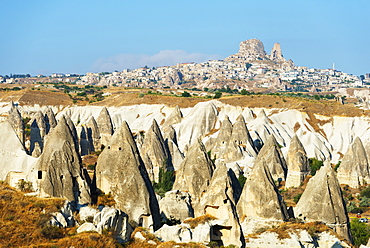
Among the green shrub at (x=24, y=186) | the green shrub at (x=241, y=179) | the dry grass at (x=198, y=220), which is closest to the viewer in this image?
the dry grass at (x=198, y=220)

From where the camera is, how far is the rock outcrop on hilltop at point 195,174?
25.7 metres

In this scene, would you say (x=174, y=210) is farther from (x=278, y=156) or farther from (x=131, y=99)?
(x=131, y=99)

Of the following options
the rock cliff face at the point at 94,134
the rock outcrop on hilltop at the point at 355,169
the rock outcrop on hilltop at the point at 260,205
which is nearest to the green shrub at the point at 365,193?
the rock outcrop on hilltop at the point at 355,169

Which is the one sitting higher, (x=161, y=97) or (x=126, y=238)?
(x=161, y=97)

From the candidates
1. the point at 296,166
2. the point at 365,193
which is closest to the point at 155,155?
the point at 296,166

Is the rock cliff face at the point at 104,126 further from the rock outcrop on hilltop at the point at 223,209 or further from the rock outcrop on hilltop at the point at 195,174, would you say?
the rock outcrop on hilltop at the point at 223,209

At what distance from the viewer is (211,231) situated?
16.9 meters

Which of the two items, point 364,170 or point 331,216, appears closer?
point 331,216

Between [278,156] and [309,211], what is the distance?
26.8m

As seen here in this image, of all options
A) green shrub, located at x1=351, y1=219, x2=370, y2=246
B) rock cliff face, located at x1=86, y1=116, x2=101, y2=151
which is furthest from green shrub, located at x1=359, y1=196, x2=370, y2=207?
rock cliff face, located at x1=86, y1=116, x2=101, y2=151

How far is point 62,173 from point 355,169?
34466mm

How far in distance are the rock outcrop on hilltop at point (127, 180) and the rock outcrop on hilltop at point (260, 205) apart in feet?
10.2

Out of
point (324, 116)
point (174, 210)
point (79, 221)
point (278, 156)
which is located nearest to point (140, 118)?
point (324, 116)

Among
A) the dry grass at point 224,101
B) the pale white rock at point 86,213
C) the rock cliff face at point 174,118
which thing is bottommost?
the pale white rock at point 86,213
